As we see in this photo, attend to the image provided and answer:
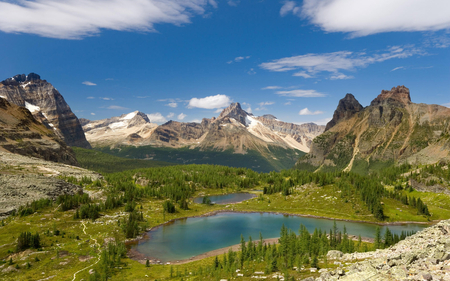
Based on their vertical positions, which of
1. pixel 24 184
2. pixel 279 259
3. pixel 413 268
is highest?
pixel 413 268

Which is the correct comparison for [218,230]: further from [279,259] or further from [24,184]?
[24,184]

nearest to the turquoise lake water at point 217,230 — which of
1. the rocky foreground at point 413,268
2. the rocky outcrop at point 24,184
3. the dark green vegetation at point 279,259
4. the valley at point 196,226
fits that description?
the valley at point 196,226

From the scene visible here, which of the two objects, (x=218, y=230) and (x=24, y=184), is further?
(x=24, y=184)

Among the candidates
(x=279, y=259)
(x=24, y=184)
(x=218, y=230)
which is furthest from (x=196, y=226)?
(x=24, y=184)

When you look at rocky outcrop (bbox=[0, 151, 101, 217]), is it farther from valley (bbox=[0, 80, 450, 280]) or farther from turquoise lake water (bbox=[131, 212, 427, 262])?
turquoise lake water (bbox=[131, 212, 427, 262])

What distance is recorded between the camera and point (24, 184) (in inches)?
4660

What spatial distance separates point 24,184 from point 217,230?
91769mm

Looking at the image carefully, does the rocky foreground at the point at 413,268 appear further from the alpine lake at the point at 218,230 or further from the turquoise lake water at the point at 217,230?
the turquoise lake water at the point at 217,230

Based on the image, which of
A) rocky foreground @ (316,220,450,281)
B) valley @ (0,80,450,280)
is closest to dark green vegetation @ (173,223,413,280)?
valley @ (0,80,450,280)

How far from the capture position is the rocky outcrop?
10600cm

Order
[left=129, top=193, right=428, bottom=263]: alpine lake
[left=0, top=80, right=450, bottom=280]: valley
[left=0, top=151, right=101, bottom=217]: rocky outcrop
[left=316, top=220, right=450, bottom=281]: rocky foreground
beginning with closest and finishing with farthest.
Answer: [left=316, top=220, right=450, bottom=281]: rocky foreground < [left=0, top=80, right=450, bottom=280]: valley < [left=129, top=193, right=428, bottom=263]: alpine lake < [left=0, top=151, right=101, bottom=217]: rocky outcrop

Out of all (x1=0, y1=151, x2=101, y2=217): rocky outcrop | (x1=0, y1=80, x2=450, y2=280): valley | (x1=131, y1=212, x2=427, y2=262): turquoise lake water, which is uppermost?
(x1=0, y1=151, x2=101, y2=217): rocky outcrop

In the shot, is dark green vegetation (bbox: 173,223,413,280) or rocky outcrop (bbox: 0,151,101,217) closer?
dark green vegetation (bbox: 173,223,413,280)

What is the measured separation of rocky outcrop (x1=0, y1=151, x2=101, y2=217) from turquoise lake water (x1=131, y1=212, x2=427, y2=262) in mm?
54455
